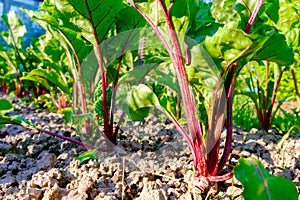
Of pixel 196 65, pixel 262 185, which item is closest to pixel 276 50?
pixel 196 65

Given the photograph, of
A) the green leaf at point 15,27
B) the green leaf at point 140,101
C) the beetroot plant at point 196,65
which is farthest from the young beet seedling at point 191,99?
the green leaf at point 15,27

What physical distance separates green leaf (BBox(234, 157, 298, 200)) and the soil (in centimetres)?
13

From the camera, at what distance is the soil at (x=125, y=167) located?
0.98 meters

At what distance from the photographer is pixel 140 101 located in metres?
1.09

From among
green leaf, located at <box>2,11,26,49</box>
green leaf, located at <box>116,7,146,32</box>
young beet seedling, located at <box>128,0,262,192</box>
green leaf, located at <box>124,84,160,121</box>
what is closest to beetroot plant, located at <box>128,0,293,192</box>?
young beet seedling, located at <box>128,0,262,192</box>

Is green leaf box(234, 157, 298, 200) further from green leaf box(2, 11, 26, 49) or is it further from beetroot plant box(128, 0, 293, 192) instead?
green leaf box(2, 11, 26, 49)

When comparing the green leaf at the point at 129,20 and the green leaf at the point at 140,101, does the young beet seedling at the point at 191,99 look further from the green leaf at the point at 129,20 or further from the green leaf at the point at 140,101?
the green leaf at the point at 129,20

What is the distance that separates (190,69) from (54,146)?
82 centimetres

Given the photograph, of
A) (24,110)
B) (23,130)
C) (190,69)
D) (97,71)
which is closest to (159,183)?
(190,69)

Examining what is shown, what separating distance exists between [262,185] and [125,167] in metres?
0.57

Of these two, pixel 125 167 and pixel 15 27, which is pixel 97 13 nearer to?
pixel 125 167

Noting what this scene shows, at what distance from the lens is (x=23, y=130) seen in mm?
1754

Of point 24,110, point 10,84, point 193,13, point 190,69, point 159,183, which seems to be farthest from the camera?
point 10,84

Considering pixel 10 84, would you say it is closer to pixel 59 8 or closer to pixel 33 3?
pixel 59 8
